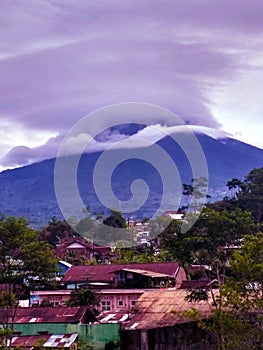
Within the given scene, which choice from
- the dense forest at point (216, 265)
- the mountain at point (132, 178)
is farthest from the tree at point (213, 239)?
the mountain at point (132, 178)

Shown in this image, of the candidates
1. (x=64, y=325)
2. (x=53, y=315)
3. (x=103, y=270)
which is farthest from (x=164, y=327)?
(x=103, y=270)

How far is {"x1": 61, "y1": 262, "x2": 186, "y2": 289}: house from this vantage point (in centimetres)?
2805

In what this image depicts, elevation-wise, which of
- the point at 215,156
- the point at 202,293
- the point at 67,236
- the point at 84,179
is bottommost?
the point at 202,293

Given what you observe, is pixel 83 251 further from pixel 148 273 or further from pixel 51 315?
pixel 51 315

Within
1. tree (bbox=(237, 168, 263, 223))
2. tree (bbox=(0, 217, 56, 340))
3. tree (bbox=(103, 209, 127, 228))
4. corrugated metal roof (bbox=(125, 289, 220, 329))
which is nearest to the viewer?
corrugated metal roof (bbox=(125, 289, 220, 329))

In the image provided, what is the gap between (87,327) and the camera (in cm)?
1769

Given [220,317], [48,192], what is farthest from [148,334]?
[48,192]

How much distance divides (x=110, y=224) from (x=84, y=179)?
108524mm

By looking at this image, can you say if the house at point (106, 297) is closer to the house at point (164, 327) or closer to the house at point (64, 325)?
the house at point (64, 325)

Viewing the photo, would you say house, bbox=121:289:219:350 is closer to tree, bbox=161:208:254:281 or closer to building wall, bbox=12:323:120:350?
building wall, bbox=12:323:120:350

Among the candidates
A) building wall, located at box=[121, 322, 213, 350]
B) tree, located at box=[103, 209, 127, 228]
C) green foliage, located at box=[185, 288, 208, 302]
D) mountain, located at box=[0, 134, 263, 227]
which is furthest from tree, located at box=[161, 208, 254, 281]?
mountain, located at box=[0, 134, 263, 227]

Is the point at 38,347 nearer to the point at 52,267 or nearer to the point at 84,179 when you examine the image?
the point at 52,267

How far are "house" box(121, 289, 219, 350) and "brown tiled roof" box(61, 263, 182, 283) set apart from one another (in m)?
9.67

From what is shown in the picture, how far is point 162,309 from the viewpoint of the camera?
717 inches
